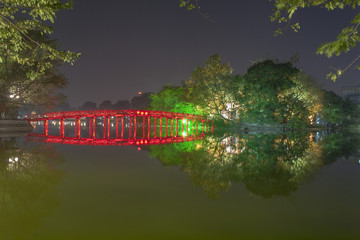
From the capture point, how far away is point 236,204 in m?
4.22

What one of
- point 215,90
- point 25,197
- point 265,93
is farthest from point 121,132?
point 25,197

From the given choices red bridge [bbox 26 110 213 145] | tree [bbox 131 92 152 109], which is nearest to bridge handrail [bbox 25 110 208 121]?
red bridge [bbox 26 110 213 145]

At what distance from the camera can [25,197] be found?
4.43 metres

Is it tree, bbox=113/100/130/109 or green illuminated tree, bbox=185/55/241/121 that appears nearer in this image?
green illuminated tree, bbox=185/55/241/121

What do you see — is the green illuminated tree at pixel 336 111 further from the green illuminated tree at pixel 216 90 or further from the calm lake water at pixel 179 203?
the calm lake water at pixel 179 203

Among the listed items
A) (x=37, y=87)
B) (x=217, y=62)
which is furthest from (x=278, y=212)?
(x=217, y=62)

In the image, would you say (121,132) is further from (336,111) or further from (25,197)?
(336,111)

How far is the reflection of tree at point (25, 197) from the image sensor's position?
3.27m

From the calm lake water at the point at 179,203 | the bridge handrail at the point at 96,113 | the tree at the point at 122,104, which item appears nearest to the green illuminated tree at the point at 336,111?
the bridge handrail at the point at 96,113

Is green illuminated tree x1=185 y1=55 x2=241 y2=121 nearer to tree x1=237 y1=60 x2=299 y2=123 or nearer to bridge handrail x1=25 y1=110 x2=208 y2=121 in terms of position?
tree x1=237 y1=60 x2=299 y2=123

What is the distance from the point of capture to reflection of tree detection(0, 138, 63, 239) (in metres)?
3.27

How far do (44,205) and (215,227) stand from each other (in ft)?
8.74

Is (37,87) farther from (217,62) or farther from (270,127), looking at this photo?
(270,127)

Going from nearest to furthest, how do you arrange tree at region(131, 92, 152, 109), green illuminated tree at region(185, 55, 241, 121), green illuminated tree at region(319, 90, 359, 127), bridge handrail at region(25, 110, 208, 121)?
bridge handrail at region(25, 110, 208, 121), green illuminated tree at region(185, 55, 241, 121), green illuminated tree at region(319, 90, 359, 127), tree at region(131, 92, 152, 109)
